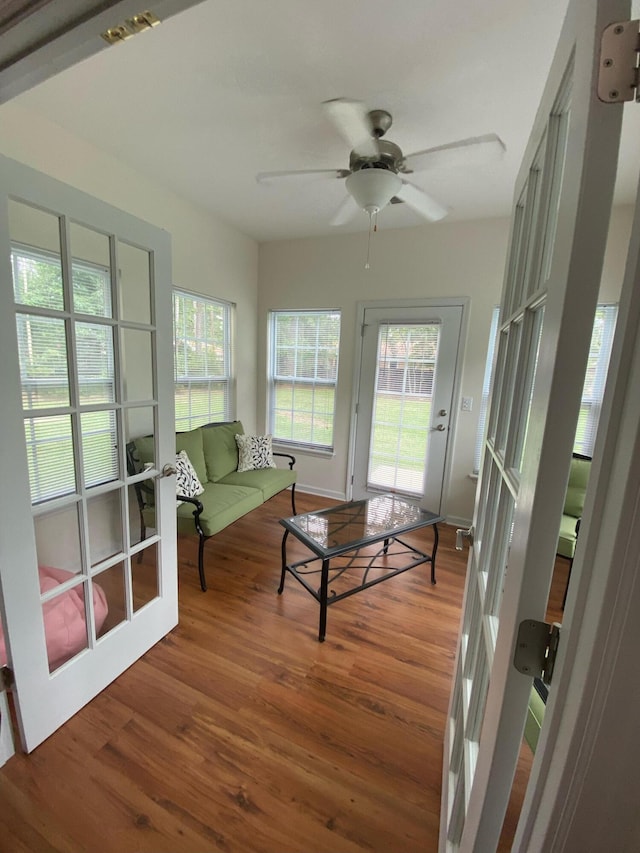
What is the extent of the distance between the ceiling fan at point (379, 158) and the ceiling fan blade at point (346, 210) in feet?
0.70

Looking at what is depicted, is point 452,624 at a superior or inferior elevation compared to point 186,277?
inferior

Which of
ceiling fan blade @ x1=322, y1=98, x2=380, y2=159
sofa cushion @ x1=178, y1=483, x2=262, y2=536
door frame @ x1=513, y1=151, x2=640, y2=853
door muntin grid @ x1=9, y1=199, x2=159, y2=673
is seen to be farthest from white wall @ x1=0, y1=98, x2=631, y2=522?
door frame @ x1=513, y1=151, x2=640, y2=853

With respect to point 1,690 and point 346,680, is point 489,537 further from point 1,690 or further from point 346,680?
point 1,690

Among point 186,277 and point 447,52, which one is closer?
point 447,52

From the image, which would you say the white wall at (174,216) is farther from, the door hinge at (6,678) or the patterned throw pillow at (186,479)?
the door hinge at (6,678)

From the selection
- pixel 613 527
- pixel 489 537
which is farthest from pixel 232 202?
pixel 613 527

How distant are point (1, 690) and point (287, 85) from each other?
2635mm

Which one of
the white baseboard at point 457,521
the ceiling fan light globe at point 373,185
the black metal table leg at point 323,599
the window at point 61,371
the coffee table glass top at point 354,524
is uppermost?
the ceiling fan light globe at point 373,185

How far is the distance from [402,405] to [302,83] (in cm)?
246

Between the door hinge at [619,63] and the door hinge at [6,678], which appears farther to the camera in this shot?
the door hinge at [6,678]

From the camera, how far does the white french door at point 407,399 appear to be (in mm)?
3213

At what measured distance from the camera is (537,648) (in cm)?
55

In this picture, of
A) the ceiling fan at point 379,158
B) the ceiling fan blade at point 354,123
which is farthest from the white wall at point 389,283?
the ceiling fan blade at point 354,123

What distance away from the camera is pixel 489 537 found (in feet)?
3.19
